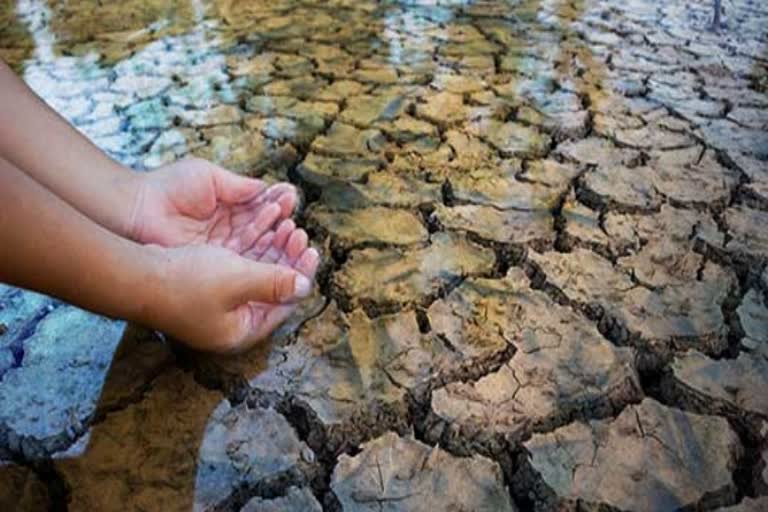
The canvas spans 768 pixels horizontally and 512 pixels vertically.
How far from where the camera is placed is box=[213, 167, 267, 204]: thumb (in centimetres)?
113

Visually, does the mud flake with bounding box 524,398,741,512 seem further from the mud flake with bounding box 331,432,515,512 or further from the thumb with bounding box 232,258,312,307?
the thumb with bounding box 232,258,312,307

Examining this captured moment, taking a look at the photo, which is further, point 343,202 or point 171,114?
point 171,114

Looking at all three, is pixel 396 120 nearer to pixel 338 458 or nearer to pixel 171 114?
pixel 171 114

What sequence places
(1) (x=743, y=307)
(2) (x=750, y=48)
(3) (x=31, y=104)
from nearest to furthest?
(3) (x=31, y=104) < (1) (x=743, y=307) < (2) (x=750, y=48)

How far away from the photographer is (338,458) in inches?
34.5


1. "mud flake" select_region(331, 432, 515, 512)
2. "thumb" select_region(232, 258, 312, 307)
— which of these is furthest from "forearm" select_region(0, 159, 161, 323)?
"mud flake" select_region(331, 432, 515, 512)

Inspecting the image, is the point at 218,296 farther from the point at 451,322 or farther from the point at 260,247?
the point at 451,322

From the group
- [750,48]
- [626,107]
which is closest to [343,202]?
[626,107]

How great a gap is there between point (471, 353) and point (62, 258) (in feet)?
2.04

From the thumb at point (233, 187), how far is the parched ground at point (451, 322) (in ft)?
0.74

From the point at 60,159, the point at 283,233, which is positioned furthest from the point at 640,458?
the point at 60,159

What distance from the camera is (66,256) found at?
0.77 m

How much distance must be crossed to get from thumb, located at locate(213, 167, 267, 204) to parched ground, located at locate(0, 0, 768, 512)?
0.74 ft

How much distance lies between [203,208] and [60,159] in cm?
23
